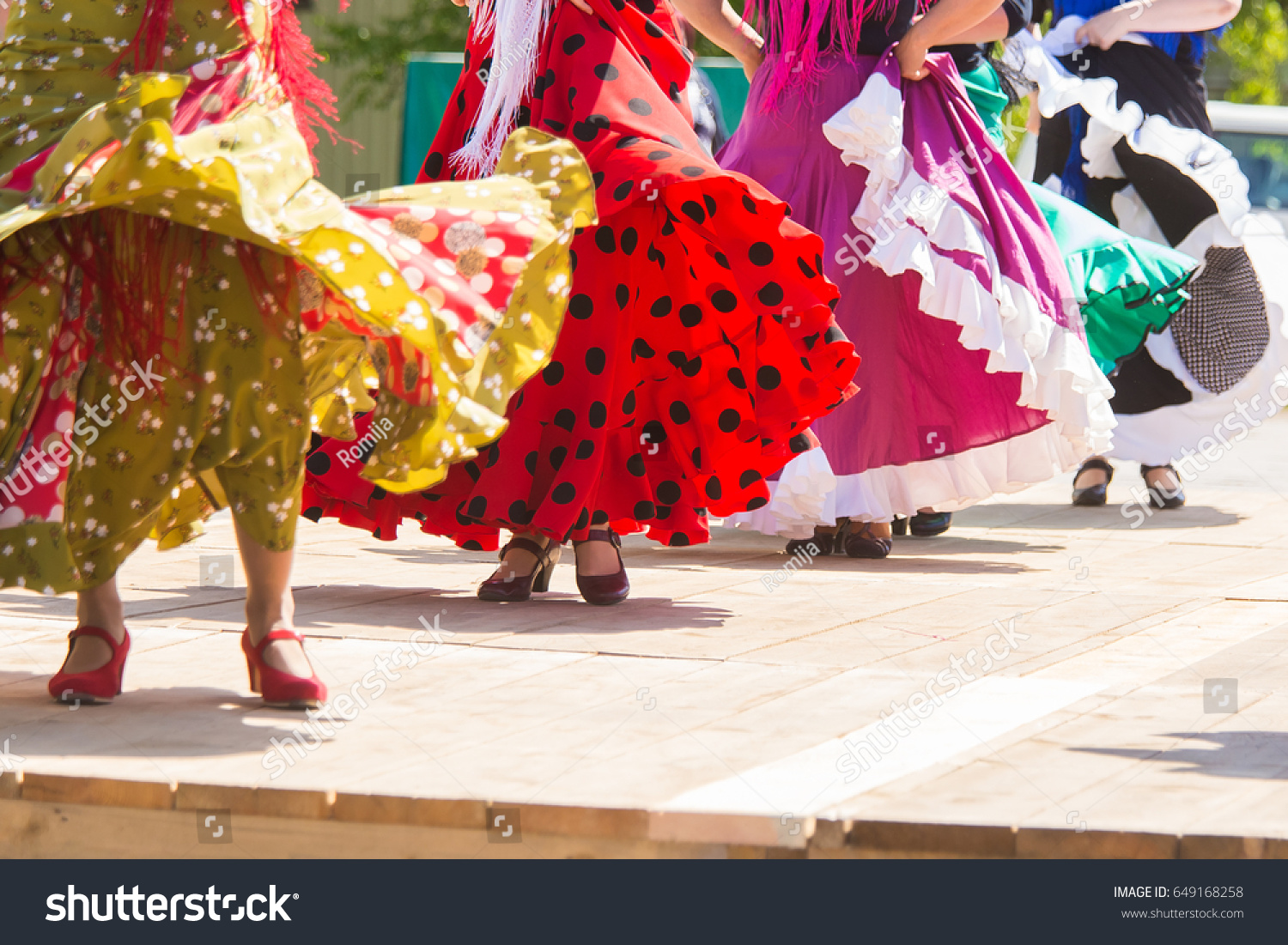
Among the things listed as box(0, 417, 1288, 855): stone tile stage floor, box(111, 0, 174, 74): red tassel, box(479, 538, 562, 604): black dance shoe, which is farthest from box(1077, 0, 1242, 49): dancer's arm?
box(111, 0, 174, 74): red tassel

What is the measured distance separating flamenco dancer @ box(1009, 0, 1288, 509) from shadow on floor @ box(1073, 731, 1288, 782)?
3.81 m

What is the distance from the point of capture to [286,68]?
292 centimetres

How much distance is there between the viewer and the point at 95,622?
288 cm

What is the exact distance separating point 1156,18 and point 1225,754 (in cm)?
429

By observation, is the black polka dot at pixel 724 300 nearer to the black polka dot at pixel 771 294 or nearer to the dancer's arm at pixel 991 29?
the black polka dot at pixel 771 294

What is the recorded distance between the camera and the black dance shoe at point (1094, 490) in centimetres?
655

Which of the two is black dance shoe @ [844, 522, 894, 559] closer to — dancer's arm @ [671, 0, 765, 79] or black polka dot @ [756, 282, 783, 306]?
black polka dot @ [756, 282, 783, 306]

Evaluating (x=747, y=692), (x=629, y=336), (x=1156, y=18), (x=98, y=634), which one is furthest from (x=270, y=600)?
(x=1156, y=18)

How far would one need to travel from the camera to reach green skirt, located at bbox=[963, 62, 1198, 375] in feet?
18.2

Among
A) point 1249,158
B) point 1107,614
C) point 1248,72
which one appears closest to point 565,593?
point 1107,614

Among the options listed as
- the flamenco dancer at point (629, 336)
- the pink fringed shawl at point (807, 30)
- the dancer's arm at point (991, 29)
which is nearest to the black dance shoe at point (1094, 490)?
the dancer's arm at point (991, 29)

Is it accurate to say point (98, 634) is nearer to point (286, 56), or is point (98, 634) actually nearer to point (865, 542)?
point (286, 56)

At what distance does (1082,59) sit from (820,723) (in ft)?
14.1
